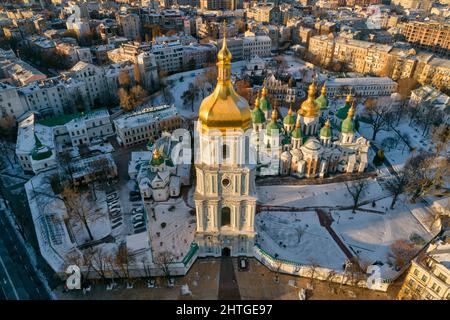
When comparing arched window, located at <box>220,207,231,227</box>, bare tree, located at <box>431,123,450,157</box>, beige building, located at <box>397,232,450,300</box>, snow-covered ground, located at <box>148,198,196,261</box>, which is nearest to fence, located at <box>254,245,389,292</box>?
beige building, located at <box>397,232,450,300</box>

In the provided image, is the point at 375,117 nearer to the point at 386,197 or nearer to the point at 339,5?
the point at 386,197

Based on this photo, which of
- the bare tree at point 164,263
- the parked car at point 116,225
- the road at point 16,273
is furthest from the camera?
the parked car at point 116,225

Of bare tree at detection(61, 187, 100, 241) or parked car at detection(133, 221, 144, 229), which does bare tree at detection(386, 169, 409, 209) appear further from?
bare tree at detection(61, 187, 100, 241)

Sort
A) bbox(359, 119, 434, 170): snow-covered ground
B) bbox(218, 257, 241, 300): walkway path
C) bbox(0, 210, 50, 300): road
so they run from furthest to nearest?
1. bbox(359, 119, 434, 170): snow-covered ground
2. bbox(0, 210, 50, 300): road
3. bbox(218, 257, 241, 300): walkway path

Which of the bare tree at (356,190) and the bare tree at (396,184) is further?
the bare tree at (396,184)

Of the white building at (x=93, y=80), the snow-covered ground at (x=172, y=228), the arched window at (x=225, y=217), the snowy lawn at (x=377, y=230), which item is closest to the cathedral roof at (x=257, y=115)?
the snow-covered ground at (x=172, y=228)

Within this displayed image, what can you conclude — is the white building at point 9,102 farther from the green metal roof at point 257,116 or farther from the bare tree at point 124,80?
the green metal roof at point 257,116
